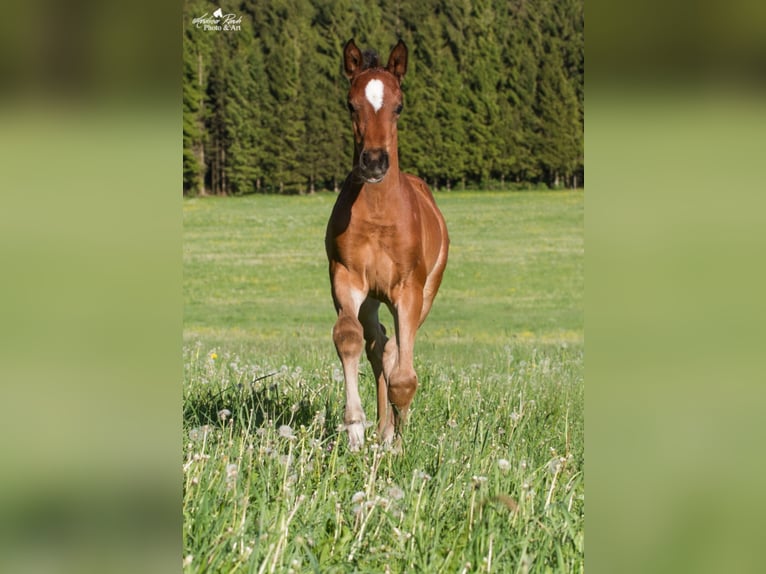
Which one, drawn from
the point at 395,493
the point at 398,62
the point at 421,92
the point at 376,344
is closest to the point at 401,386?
the point at 376,344

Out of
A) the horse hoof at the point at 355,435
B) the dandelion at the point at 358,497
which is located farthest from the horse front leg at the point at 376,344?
the dandelion at the point at 358,497

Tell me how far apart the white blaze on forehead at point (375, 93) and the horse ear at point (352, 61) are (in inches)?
6.8

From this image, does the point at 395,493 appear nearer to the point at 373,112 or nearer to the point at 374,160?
the point at 374,160

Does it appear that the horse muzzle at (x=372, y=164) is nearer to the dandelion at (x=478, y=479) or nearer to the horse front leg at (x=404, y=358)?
the horse front leg at (x=404, y=358)

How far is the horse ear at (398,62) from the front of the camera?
13.7 feet

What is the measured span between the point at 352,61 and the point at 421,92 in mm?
4366

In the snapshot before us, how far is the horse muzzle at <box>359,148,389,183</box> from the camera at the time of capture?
406 centimetres

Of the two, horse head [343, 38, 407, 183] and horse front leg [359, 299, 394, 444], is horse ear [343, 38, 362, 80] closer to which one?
horse head [343, 38, 407, 183]

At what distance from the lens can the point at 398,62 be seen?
421cm
